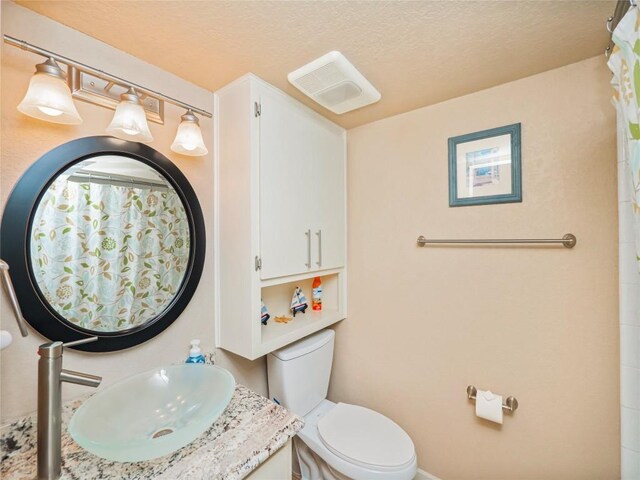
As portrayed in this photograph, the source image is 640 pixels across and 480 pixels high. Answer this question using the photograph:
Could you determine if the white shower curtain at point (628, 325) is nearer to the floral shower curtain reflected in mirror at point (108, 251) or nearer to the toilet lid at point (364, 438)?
the toilet lid at point (364, 438)

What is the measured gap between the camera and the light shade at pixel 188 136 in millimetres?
1123

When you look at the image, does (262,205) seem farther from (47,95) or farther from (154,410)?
(154,410)

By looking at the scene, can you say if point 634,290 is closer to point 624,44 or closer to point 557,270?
point 557,270

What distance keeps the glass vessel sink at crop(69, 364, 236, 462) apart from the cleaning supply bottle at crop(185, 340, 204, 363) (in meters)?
0.14

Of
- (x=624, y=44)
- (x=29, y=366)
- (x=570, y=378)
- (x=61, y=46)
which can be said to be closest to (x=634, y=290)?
(x=570, y=378)

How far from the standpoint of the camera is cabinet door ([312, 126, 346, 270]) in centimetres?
157

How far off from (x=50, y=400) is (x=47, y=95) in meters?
0.84

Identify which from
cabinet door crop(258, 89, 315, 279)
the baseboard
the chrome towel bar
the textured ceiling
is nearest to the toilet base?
the baseboard

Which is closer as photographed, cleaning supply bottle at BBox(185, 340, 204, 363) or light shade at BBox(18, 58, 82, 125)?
light shade at BBox(18, 58, 82, 125)

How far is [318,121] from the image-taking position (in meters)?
1.57

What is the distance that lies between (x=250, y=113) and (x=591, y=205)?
4.87 ft

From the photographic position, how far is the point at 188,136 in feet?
3.69

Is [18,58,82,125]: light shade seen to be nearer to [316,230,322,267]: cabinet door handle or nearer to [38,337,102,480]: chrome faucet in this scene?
[38,337,102,480]: chrome faucet

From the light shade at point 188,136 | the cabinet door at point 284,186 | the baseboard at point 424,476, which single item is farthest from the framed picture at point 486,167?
the baseboard at point 424,476
